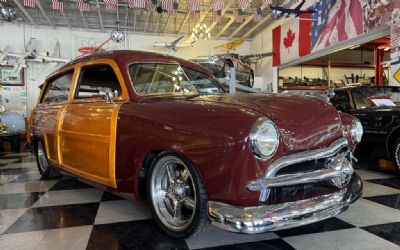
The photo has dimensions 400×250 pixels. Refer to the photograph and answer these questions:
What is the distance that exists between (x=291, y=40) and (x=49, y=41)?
981cm

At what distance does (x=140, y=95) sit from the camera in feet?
8.59

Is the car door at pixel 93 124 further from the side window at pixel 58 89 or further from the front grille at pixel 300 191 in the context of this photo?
the front grille at pixel 300 191

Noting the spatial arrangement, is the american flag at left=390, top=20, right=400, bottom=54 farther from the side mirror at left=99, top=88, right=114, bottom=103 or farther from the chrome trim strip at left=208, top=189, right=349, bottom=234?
the side mirror at left=99, top=88, right=114, bottom=103

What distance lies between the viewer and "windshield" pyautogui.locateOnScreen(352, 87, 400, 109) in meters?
5.09

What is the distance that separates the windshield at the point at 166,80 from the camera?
2.76m

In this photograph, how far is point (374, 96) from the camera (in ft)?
17.3

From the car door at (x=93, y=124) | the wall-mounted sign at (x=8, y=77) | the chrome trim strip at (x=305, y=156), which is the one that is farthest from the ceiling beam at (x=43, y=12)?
the chrome trim strip at (x=305, y=156)

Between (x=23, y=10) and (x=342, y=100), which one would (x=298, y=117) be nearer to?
(x=342, y=100)

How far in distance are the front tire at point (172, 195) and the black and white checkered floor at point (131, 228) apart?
104 mm

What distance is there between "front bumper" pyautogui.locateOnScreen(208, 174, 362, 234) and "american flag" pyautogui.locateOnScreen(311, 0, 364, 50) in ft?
24.1

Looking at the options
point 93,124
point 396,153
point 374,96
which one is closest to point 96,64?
point 93,124

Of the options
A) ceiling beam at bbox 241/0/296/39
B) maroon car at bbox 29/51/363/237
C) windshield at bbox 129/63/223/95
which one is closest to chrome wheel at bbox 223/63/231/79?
windshield at bbox 129/63/223/95

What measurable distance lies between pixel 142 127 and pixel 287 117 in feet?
3.25

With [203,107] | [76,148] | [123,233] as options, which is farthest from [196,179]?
[76,148]
